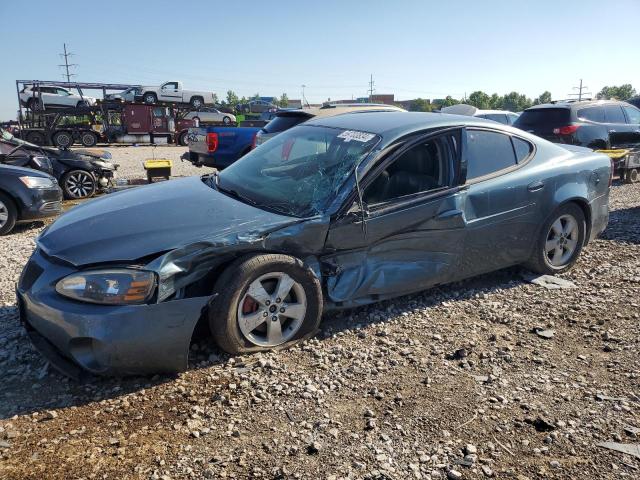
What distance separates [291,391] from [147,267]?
3.58 feet

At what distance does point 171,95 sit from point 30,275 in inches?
1195

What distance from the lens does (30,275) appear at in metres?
3.17

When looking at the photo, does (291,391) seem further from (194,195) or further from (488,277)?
(488,277)

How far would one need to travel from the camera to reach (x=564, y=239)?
4.82 meters

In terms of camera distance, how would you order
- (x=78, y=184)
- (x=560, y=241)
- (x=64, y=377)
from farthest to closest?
(x=78, y=184) < (x=560, y=241) < (x=64, y=377)

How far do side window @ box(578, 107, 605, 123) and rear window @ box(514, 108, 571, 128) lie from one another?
33cm

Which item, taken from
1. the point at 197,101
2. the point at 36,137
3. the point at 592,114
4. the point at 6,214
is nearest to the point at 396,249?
the point at 6,214

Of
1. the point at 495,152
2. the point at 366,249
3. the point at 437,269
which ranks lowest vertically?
the point at 437,269

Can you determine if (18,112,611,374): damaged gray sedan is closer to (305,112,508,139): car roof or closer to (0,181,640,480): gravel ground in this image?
(305,112,508,139): car roof

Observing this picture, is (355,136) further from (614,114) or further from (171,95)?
(171,95)

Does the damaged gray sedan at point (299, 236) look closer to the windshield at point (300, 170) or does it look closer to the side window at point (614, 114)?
the windshield at point (300, 170)

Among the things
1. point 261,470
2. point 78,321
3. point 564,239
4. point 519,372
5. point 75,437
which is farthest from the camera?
point 564,239

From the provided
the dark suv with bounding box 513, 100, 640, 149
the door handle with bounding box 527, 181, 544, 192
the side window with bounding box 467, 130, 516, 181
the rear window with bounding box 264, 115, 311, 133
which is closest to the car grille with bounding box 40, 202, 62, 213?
the rear window with bounding box 264, 115, 311, 133

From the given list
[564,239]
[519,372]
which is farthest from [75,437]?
[564,239]
